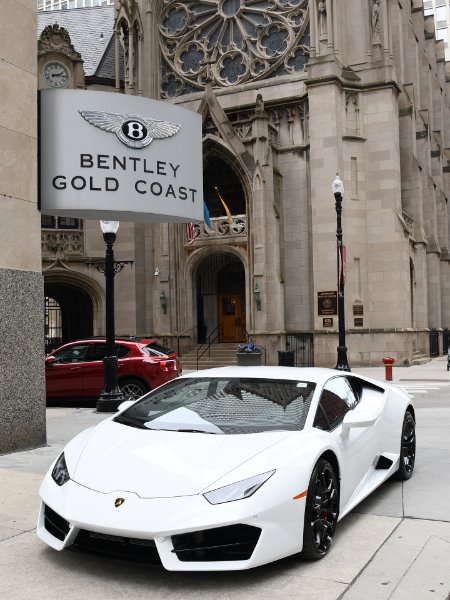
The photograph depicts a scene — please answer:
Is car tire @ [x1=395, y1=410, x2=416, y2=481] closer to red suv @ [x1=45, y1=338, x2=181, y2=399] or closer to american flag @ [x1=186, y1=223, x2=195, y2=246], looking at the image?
red suv @ [x1=45, y1=338, x2=181, y2=399]

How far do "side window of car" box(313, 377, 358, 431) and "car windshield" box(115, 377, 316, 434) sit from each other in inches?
5.1

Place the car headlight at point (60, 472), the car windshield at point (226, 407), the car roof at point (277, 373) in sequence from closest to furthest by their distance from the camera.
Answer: the car headlight at point (60, 472) < the car windshield at point (226, 407) < the car roof at point (277, 373)

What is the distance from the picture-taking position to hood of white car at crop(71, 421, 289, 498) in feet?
14.2

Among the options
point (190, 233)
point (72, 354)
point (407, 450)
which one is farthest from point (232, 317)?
point (407, 450)

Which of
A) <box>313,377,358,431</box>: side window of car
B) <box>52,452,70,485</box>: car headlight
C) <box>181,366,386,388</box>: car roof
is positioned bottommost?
<box>52,452,70,485</box>: car headlight

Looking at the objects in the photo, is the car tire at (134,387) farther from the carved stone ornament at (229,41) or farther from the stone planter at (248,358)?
the carved stone ornament at (229,41)

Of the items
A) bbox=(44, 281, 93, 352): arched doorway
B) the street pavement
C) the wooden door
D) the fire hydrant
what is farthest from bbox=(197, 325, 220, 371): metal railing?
the street pavement

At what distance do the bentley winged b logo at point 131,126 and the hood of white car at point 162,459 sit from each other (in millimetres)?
5661

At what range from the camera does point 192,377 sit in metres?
6.18

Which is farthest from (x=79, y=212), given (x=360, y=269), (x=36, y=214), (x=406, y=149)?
(x=406, y=149)

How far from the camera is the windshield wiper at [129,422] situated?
17.8ft

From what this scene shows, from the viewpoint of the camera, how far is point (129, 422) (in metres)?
5.57

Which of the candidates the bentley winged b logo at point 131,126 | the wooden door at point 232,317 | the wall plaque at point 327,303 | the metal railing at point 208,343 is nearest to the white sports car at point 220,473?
the bentley winged b logo at point 131,126

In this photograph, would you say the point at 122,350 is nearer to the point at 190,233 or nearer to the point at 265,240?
the point at 265,240
